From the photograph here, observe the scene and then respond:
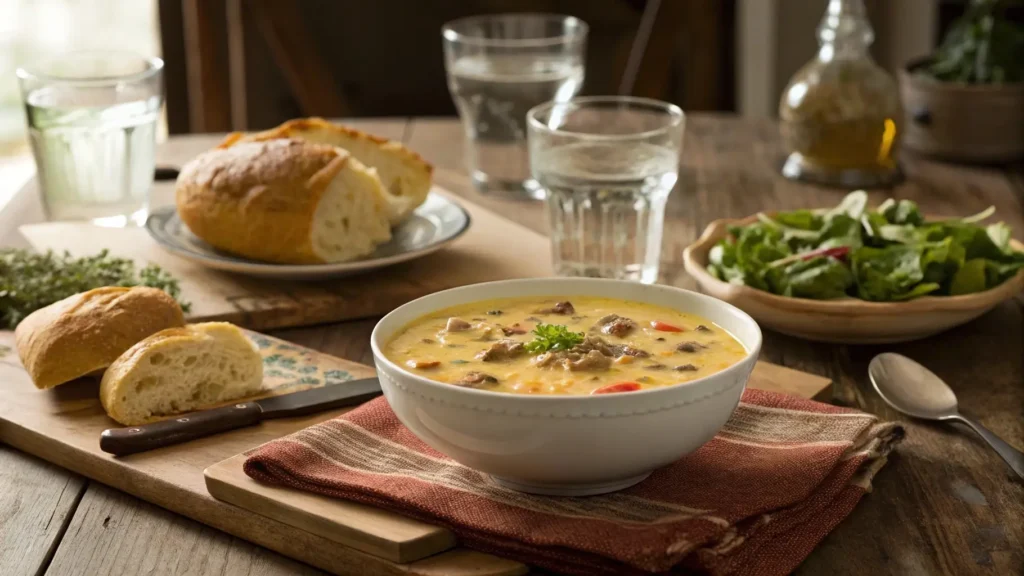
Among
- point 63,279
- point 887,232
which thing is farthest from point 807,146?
point 63,279

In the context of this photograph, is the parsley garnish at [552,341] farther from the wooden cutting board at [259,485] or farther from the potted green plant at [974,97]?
the potted green plant at [974,97]

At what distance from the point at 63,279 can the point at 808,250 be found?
47.8 inches

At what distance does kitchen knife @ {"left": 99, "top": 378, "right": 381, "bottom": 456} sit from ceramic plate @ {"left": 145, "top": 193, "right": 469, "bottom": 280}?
45cm

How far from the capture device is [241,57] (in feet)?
14.2

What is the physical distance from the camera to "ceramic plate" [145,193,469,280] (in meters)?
2.07

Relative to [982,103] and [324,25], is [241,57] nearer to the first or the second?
[324,25]

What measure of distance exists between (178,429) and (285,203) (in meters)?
0.66

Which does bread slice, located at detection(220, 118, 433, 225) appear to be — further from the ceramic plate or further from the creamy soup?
the creamy soup

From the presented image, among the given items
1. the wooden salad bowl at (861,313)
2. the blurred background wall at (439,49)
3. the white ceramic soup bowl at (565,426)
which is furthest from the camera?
the blurred background wall at (439,49)

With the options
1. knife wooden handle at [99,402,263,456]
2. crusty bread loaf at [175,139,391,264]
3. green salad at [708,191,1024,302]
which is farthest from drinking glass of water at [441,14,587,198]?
knife wooden handle at [99,402,263,456]

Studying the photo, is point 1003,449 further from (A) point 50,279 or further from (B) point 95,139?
(B) point 95,139

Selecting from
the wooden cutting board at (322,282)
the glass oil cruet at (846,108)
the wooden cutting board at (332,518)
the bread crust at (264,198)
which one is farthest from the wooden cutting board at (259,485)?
the glass oil cruet at (846,108)

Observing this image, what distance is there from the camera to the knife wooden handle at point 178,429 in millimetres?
1459

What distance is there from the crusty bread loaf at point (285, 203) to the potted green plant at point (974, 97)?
1480 millimetres
